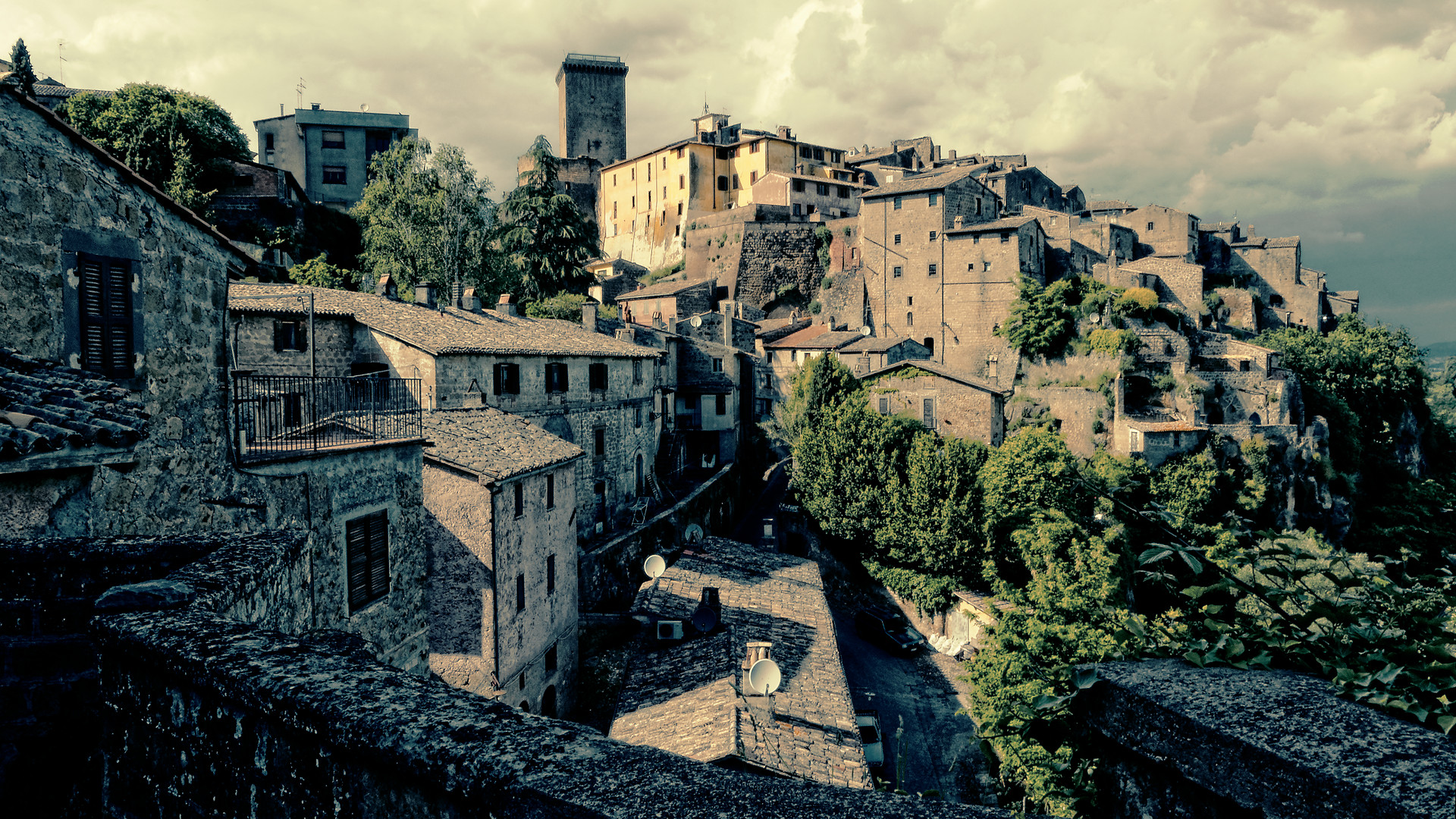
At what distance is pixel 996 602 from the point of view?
98.4ft

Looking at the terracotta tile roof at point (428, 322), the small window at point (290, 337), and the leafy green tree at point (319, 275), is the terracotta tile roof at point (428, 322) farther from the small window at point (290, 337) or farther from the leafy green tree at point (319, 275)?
the leafy green tree at point (319, 275)

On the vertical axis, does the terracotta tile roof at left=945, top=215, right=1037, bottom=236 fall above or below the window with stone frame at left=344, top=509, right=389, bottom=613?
above

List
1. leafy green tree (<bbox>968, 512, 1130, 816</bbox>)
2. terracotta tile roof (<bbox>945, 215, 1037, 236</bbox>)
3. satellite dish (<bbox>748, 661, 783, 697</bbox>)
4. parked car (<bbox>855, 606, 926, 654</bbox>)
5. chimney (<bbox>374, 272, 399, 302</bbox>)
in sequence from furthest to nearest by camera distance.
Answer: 1. terracotta tile roof (<bbox>945, 215, 1037, 236</bbox>)
2. parked car (<bbox>855, 606, 926, 654</bbox>)
3. chimney (<bbox>374, 272, 399, 302</bbox>)
4. leafy green tree (<bbox>968, 512, 1130, 816</bbox>)
5. satellite dish (<bbox>748, 661, 783, 697</bbox>)

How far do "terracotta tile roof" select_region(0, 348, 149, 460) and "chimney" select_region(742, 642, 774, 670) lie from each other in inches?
569

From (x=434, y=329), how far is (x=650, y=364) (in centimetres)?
1296

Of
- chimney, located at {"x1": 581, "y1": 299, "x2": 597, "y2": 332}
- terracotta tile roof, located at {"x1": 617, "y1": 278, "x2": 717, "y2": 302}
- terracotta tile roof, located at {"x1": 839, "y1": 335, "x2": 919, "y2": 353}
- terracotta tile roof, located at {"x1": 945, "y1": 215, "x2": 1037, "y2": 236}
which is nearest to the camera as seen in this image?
chimney, located at {"x1": 581, "y1": 299, "x2": 597, "y2": 332}

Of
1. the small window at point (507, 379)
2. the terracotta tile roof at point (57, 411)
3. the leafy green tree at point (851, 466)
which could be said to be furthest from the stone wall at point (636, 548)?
the terracotta tile roof at point (57, 411)

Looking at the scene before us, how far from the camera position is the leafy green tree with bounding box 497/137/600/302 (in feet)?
170

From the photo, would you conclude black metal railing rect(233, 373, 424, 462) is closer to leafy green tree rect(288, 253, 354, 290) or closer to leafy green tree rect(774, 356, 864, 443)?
leafy green tree rect(774, 356, 864, 443)

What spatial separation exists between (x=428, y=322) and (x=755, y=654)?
16533 mm

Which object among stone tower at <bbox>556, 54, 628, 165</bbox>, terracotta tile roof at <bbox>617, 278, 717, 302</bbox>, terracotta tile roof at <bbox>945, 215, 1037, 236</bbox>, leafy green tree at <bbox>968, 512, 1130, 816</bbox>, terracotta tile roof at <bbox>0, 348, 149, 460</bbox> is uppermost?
stone tower at <bbox>556, 54, 628, 165</bbox>

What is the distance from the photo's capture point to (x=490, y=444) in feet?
63.1

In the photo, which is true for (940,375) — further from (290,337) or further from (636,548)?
(290,337)

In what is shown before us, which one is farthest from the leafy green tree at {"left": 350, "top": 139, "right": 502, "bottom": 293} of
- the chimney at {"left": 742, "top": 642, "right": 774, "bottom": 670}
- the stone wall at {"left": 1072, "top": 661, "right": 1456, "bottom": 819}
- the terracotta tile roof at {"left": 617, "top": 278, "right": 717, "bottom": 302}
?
the stone wall at {"left": 1072, "top": 661, "right": 1456, "bottom": 819}
